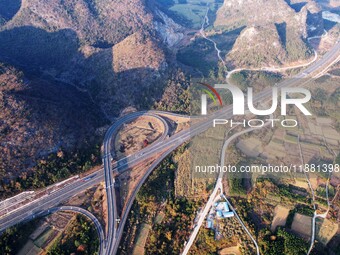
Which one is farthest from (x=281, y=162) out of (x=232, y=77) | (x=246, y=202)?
(x=232, y=77)

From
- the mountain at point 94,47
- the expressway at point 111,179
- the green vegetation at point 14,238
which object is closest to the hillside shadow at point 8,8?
the mountain at point 94,47

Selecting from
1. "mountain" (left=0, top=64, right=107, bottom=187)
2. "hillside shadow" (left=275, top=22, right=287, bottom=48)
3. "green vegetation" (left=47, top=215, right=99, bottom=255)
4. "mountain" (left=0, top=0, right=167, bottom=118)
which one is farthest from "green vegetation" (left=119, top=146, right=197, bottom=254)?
"hillside shadow" (left=275, top=22, right=287, bottom=48)

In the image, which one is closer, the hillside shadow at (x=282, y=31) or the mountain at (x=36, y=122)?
the mountain at (x=36, y=122)

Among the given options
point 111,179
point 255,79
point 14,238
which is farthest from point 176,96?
point 14,238

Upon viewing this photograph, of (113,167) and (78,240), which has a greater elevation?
(113,167)

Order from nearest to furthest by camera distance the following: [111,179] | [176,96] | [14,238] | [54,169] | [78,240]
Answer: [14,238] < [78,240] < [54,169] < [111,179] < [176,96]

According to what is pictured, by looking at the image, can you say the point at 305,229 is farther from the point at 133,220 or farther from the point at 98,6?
the point at 98,6

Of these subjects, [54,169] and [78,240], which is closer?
[78,240]

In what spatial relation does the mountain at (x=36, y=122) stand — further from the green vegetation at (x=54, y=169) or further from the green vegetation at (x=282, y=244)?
the green vegetation at (x=282, y=244)

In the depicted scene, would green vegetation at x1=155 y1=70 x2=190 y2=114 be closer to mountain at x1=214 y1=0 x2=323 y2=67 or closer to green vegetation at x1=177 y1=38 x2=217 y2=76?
green vegetation at x1=177 y1=38 x2=217 y2=76

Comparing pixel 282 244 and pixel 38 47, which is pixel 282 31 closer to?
pixel 38 47
